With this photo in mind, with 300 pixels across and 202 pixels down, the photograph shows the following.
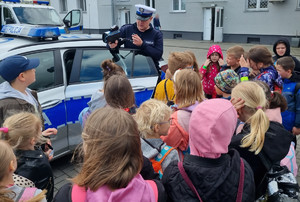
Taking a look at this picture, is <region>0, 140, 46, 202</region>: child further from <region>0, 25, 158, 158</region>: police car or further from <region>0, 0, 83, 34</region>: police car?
<region>0, 0, 83, 34</region>: police car

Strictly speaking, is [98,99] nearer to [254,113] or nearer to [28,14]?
[254,113]

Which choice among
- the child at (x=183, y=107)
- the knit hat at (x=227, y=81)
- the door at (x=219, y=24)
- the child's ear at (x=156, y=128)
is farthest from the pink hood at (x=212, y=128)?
the door at (x=219, y=24)

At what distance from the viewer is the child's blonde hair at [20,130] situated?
71.0 inches

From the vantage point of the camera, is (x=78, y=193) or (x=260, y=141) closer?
(x=78, y=193)

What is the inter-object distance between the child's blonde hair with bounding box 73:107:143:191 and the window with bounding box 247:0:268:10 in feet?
57.0

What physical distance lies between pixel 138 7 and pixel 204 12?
52.7ft

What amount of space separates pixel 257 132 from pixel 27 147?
1570 mm

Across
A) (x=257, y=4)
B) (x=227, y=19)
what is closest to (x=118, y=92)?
(x=257, y=4)

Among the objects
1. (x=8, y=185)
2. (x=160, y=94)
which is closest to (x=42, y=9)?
(x=160, y=94)

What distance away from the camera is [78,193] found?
1.27 metres

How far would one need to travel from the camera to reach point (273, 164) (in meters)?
1.91

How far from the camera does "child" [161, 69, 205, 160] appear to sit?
2.12 meters

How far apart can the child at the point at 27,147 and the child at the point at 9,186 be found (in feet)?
1.02

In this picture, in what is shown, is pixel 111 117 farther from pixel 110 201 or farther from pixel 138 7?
pixel 138 7
